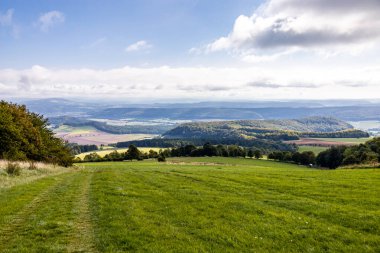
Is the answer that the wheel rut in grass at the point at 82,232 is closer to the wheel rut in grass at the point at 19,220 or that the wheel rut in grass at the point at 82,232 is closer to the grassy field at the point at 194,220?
the grassy field at the point at 194,220

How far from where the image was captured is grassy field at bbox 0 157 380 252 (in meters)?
11.6

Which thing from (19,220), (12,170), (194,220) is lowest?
(12,170)

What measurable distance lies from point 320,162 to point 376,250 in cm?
12384

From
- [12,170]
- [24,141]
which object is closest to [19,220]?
[12,170]

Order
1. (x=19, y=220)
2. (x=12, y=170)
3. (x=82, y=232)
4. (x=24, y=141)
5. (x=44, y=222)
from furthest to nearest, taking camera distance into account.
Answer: (x=24, y=141) → (x=12, y=170) → (x=19, y=220) → (x=44, y=222) → (x=82, y=232)

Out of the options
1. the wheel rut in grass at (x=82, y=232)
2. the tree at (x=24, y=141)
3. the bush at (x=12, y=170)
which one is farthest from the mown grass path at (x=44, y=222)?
the tree at (x=24, y=141)

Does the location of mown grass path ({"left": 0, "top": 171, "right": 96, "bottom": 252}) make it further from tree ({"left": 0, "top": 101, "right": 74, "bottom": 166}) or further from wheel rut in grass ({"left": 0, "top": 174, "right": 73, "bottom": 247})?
tree ({"left": 0, "top": 101, "right": 74, "bottom": 166})

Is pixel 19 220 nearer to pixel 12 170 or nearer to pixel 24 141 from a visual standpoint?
pixel 12 170

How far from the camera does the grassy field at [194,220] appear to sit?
1162 cm

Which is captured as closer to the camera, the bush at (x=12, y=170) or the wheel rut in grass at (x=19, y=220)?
the wheel rut in grass at (x=19, y=220)

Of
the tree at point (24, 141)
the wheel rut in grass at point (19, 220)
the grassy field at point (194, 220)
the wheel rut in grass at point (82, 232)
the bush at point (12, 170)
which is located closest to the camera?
the wheel rut in grass at point (82, 232)

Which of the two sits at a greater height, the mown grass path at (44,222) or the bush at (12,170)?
the mown grass path at (44,222)

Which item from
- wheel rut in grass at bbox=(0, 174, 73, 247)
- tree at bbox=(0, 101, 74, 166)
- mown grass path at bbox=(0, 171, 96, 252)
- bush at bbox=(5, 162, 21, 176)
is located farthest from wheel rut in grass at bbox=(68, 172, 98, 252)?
tree at bbox=(0, 101, 74, 166)

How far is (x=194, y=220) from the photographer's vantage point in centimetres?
1474
